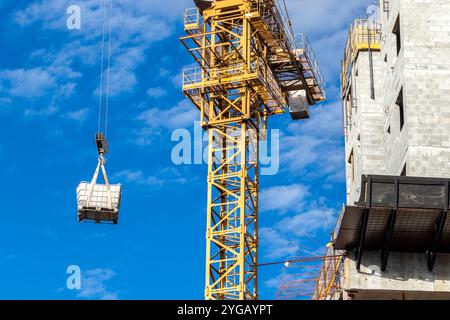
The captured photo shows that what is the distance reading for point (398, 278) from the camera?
4728 centimetres

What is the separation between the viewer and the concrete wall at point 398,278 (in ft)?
154

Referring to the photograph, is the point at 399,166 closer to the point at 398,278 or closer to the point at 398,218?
the point at 398,218

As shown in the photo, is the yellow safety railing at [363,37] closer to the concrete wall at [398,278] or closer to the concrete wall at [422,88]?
the concrete wall at [422,88]

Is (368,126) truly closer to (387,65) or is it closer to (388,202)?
(387,65)

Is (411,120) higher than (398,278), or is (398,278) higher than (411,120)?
(411,120)

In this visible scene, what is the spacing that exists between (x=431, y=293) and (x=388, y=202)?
443 cm

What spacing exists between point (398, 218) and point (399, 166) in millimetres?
6505

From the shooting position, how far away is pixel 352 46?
6475 centimetres

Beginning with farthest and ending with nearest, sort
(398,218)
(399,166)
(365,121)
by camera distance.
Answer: (365,121)
(399,166)
(398,218)

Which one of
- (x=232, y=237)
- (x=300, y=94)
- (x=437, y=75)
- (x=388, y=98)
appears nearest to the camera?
(x=437, y=75)

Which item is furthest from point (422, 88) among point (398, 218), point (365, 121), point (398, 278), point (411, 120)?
point (365, 121)

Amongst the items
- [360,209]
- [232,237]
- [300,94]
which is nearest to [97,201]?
[360,209]

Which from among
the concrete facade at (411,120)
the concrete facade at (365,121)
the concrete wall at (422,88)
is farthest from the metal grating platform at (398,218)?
the concrete facade at (365,121)

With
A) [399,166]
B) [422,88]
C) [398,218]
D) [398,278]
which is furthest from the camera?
[399,166]
